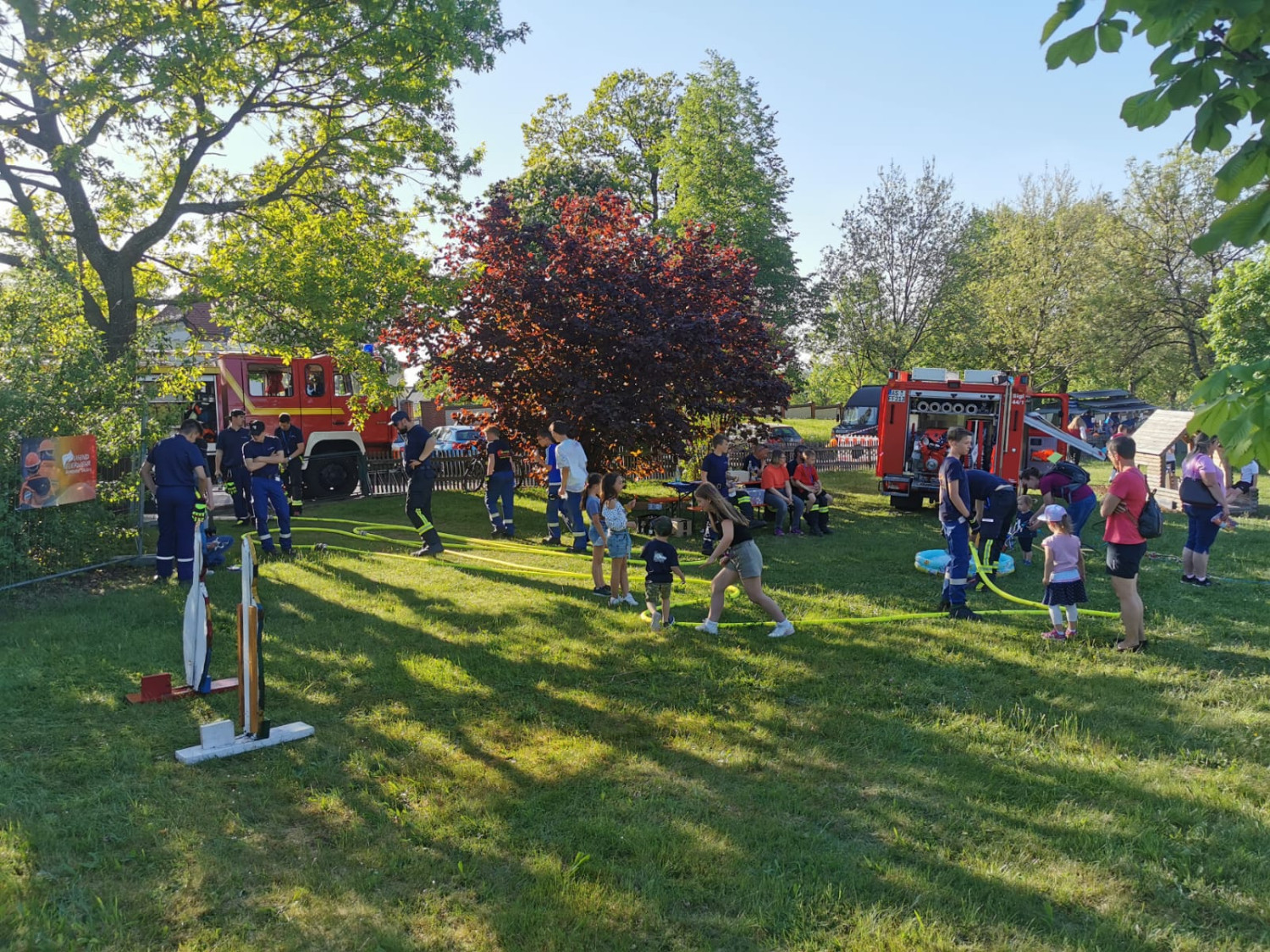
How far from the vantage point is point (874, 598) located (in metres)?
8.64

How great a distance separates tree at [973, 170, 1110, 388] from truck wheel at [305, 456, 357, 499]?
26564 mm

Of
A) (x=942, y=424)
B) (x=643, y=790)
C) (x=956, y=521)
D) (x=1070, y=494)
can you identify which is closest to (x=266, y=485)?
(x=643, y=790)

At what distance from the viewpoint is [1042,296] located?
33594 mm

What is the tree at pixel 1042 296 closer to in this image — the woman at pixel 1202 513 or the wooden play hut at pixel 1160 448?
the wooden play hut at pixel 1160 448

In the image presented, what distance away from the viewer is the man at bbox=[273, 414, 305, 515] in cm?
1373

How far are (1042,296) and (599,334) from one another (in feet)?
91.9

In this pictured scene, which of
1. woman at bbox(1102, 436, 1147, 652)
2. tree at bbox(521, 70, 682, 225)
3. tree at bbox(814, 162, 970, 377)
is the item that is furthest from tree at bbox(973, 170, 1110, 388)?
woman at bbox(1102, 436, 1147, 652)

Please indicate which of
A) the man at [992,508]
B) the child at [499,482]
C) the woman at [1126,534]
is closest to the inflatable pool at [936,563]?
the man at [992,508]

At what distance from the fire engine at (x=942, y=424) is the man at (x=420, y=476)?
899 centimetres

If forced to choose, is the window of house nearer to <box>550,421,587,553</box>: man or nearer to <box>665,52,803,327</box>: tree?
<box>550,421,587,553</box>: man

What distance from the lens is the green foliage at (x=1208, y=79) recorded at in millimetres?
2500

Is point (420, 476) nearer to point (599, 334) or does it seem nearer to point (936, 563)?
point (599, 334)

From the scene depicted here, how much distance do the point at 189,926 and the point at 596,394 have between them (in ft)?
33.2

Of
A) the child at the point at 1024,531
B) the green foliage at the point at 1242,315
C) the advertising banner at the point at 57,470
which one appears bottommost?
the child at the point at 1024,531
